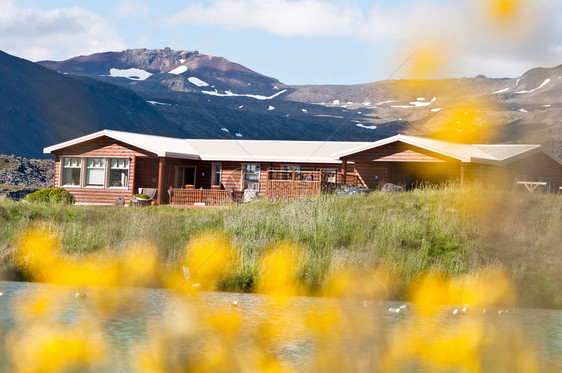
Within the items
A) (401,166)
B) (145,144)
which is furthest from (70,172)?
(401,166)

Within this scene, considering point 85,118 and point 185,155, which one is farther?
point 85,118

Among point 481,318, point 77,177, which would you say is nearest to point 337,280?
point 481,318

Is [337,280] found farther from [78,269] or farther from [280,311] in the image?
[78,269]

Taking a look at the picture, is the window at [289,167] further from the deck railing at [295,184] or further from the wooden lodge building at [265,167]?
the deck railing at [295,184]

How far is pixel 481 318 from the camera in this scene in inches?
Result: 627

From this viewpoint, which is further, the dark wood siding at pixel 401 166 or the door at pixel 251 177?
the door at pixel 251 177

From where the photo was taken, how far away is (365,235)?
20.8 m

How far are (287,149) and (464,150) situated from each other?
10276mm

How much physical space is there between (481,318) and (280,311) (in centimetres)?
436

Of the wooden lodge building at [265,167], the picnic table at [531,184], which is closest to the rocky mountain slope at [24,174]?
the wooden lodge building at [265,167]

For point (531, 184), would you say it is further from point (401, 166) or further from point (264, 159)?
point (264, 159)

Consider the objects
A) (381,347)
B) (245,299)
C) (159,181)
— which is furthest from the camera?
(159,181)

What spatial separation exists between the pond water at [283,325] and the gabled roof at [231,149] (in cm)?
2058

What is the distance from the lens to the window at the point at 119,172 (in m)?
38.3
